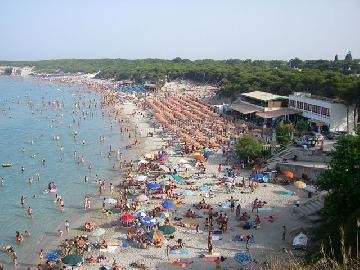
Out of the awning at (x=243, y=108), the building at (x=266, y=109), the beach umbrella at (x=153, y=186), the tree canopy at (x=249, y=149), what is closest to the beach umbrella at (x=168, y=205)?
the beach umbrella at (x=153, y=186)

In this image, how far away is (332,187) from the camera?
16297mm

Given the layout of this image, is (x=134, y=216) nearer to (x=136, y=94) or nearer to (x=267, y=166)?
(x=267, y=166)

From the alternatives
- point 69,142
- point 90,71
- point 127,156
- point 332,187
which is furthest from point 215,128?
point 90,71

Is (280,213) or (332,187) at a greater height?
(332,187)

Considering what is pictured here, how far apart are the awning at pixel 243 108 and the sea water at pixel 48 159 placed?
12.3 metres

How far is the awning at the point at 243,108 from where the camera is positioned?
42.7 meters

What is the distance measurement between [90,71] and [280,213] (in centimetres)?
14149

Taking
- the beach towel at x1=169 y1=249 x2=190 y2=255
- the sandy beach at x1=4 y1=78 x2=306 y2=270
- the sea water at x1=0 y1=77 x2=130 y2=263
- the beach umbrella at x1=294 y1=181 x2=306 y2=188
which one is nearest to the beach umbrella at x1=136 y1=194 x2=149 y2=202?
the sandy beach at x1=4 y1=78 x2=306 y2=270

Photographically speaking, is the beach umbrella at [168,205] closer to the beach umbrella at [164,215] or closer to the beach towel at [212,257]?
the beach umbrella at [164,215]

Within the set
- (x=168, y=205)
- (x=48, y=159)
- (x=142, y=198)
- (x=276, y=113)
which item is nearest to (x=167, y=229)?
(x=168, y=205)

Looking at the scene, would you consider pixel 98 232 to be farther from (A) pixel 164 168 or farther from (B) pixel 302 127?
(B) pixel 302 127

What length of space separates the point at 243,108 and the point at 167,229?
91.0 ft

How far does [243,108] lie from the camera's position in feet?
146

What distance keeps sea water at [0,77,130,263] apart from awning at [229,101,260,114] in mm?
12271
